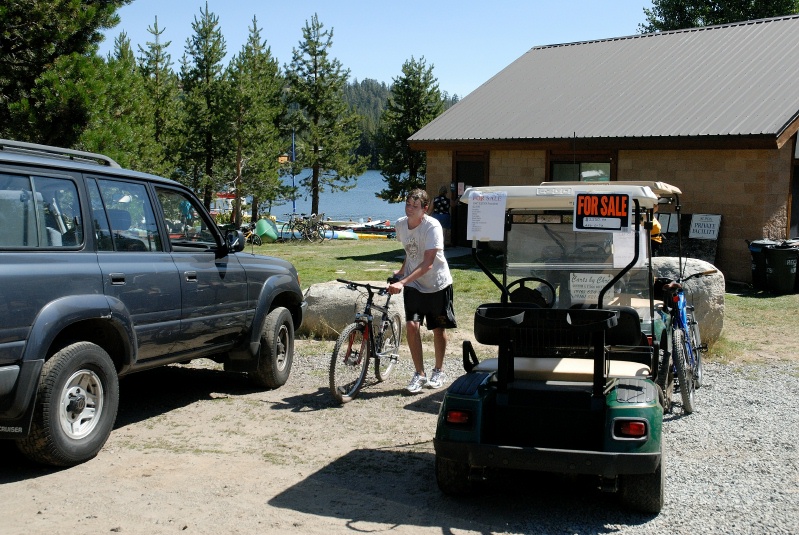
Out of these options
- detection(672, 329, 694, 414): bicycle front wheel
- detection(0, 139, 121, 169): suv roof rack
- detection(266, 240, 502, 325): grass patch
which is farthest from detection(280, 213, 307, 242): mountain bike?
detection(0, 139, 121, 169): suv roof rack

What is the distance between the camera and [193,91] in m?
34.7

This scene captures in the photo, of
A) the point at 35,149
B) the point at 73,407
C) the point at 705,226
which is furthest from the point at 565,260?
the point at 705,226

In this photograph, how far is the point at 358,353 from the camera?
810cm

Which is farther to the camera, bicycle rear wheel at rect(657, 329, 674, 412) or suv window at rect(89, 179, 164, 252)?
bicycle rear wheel at rect(657, 329, 674, 412)

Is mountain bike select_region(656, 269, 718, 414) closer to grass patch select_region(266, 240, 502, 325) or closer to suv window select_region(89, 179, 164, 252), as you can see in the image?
suv window select_region(89, 179, 164, 252)

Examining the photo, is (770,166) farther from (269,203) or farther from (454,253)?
(269,203)

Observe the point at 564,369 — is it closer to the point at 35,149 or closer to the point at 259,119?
the point at 35,149

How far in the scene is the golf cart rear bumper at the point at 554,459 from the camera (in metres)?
4.90

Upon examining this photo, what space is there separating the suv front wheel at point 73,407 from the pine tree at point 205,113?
26.3 meters

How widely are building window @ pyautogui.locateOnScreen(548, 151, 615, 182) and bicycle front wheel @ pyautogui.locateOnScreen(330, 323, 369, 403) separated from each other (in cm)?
1213

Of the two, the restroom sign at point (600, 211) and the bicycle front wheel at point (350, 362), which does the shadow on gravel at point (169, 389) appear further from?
the restroom sign at point (600, 211)

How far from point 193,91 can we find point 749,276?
24075 millimetres

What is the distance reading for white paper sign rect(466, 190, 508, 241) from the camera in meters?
5.96

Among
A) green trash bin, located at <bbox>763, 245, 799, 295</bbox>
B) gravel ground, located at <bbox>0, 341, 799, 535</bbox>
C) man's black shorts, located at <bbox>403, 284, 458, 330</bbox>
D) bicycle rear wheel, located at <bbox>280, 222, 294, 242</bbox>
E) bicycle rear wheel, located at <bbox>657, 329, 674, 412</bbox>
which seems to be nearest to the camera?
gravel ground, located at <bbox>0, 341, 799, 535</bbox>
